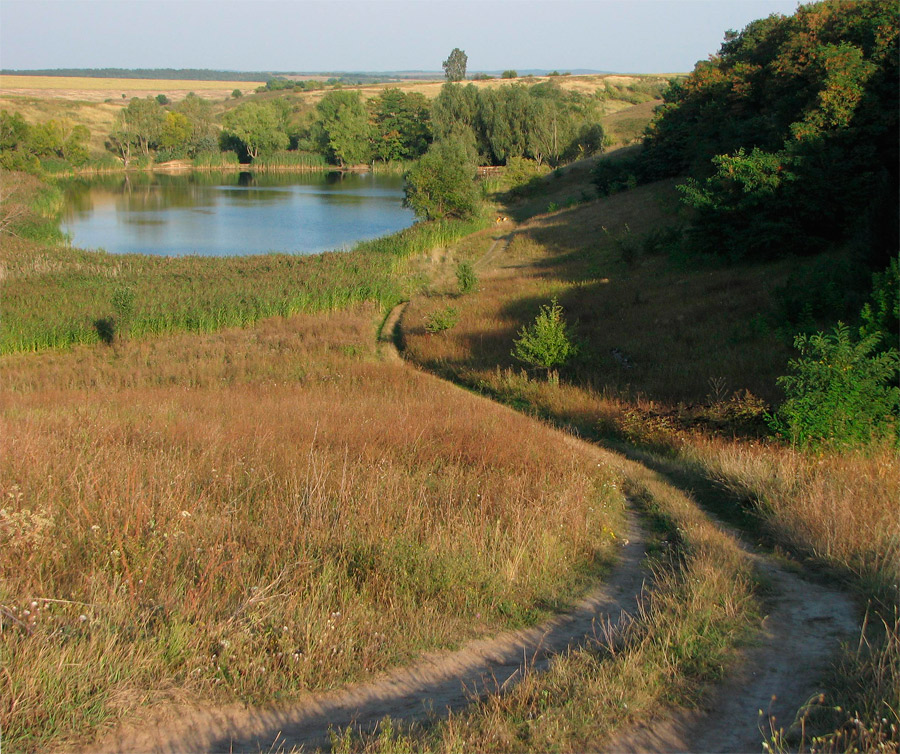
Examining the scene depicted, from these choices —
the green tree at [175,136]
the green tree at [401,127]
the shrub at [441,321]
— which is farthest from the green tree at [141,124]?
the shrub at [441,321]

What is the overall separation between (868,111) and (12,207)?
42.5 meters

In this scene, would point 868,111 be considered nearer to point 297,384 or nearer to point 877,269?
point 877,269

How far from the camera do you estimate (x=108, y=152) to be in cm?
9238

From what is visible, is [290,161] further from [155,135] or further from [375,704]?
[375,704]

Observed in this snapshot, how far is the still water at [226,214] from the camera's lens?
43.8 metres

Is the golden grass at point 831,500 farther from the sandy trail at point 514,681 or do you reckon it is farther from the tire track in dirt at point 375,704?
the tire track in dirt at point 375,704

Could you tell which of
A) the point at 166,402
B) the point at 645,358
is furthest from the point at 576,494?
the point at 645,358

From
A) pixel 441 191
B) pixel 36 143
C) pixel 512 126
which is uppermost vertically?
pixel 512 126

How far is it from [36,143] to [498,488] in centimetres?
8116

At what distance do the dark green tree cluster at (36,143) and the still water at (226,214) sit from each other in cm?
377

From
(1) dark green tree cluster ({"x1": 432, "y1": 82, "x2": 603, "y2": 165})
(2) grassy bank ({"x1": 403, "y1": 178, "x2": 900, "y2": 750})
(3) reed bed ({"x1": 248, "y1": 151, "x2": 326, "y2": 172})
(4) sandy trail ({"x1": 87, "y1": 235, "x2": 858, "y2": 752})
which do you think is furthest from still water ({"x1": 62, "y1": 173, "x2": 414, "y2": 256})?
(4) sandy trail ({"x1": 87, "y1": 235, "x2": 858, "y2": 752})

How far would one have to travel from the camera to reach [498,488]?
21.8ft

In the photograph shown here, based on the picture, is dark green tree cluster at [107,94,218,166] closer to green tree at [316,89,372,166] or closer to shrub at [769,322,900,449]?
green tree at [316,89,372,166]

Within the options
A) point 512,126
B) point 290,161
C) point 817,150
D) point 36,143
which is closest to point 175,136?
point 290,161
